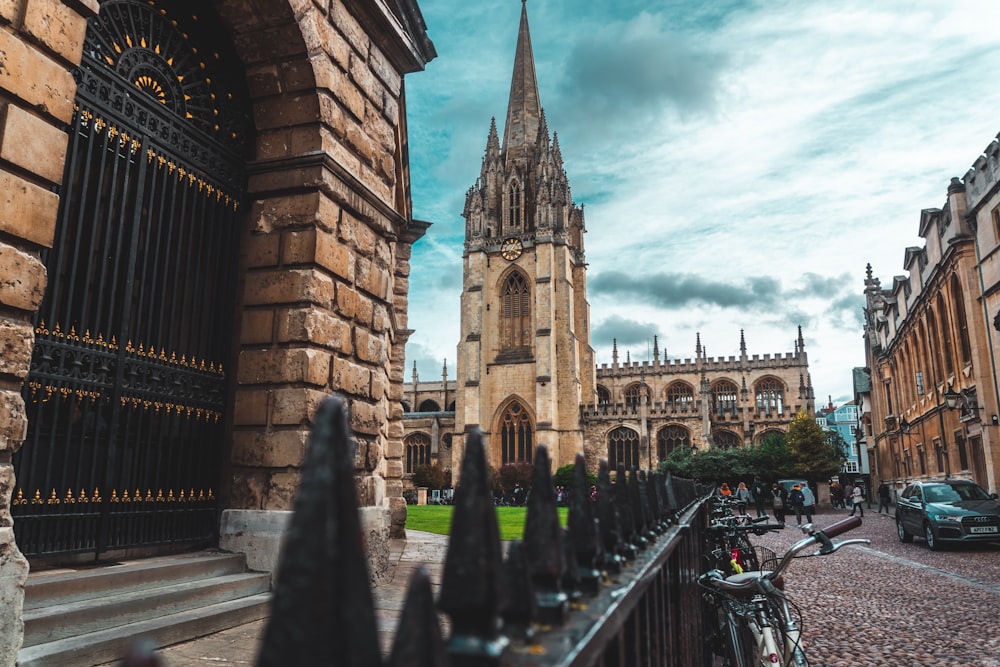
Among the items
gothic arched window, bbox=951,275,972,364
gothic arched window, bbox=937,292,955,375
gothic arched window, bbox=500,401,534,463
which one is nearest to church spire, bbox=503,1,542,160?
gothic arched window, bbox=500,401,534,463

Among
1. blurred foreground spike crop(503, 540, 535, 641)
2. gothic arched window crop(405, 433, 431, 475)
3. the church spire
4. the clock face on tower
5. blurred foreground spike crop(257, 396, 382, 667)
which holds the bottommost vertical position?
blurred foreground spike crop(503, 540, 535, 641)

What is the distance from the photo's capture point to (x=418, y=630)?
79 centimetres

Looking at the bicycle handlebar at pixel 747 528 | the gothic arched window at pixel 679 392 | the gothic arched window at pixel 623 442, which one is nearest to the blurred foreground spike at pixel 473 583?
the bicycle handlebar at pixel 747 528

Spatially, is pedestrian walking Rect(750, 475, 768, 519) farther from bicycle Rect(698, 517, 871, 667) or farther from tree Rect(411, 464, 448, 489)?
tree Rect(411, 464, 448, 489)

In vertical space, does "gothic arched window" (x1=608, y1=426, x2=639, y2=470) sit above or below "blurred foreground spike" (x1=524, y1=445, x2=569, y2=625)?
above

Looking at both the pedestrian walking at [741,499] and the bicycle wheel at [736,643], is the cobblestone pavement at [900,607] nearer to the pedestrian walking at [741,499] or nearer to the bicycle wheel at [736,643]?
the pedestrian walking at [741,499]

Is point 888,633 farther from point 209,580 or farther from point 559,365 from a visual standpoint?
point 559,365

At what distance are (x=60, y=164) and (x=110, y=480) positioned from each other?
2316mm

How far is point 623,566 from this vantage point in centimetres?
189

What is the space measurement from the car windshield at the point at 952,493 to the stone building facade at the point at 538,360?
Answer: 3036 centimetres

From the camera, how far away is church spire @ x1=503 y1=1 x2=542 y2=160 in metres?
54.0

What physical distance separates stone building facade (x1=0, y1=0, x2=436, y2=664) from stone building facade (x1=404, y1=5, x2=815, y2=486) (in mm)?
38070

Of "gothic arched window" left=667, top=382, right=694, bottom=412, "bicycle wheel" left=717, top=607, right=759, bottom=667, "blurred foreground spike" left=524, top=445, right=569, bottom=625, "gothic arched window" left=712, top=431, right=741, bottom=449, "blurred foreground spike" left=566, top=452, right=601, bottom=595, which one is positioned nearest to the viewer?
"blurred foreground spike" left=524, top=445, right=569, bottom=625

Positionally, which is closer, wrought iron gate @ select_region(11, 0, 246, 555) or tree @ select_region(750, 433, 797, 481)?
wrought iron gate @ select_region(11, 0, 246, 555)
